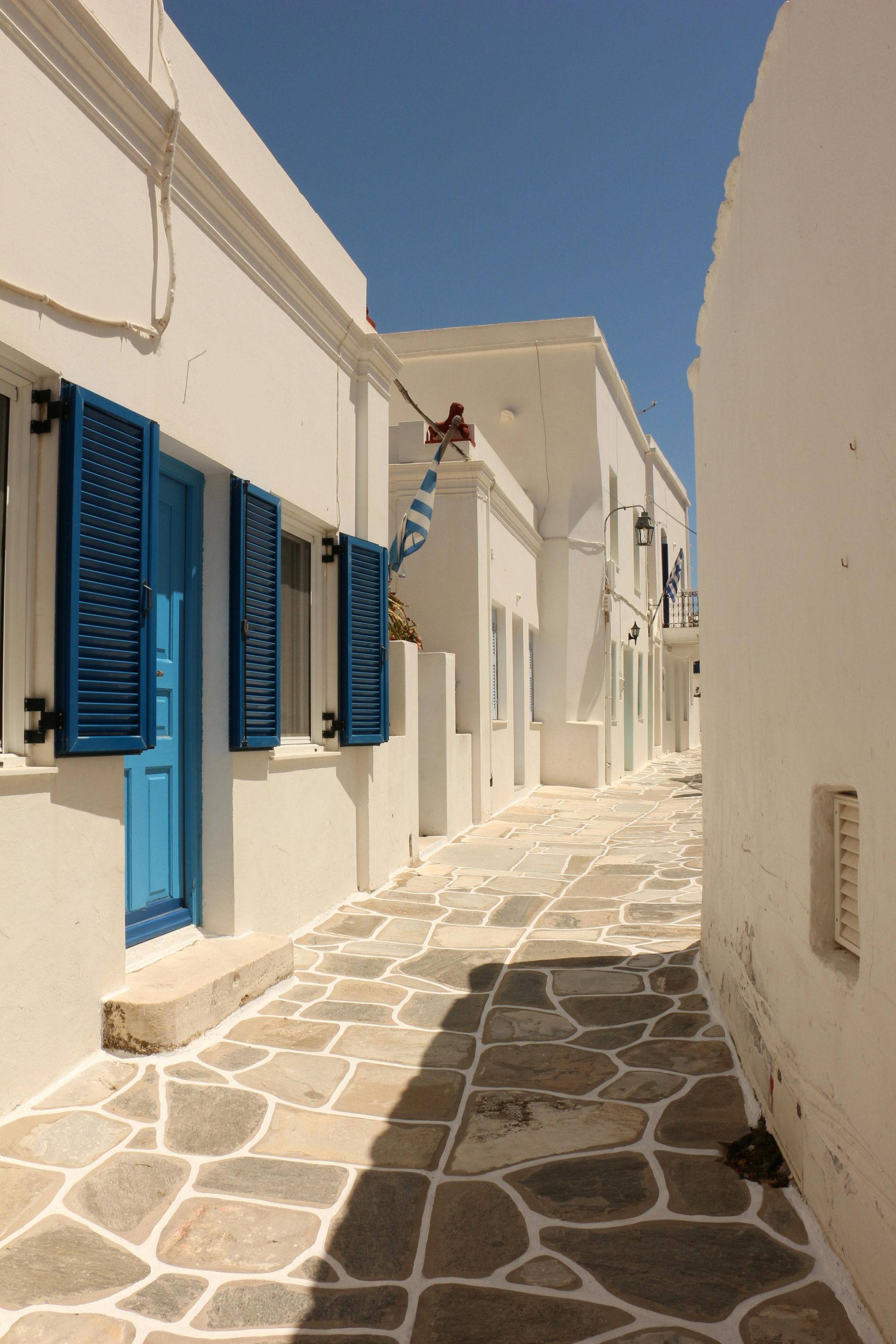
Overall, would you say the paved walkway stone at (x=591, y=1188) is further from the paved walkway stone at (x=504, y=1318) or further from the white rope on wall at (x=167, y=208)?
the white rope on wall at (x=167, y=208)

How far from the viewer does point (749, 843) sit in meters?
4.06

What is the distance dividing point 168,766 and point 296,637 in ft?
5.80

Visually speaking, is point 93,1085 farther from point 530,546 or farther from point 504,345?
point 504,345

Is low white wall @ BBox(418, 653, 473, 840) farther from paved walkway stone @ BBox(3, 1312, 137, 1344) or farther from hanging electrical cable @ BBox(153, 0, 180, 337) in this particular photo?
paved walkway stone @ BBox(3, 1312, 137, 1344)

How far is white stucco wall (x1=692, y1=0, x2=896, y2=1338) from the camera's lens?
2.29 meters

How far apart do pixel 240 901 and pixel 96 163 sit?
144 inches

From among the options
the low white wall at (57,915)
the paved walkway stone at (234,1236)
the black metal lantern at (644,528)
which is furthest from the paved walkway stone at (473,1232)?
the black metal lantern at (644,528)

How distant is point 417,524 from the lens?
1012 centimetres

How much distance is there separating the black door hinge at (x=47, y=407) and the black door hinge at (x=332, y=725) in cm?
337

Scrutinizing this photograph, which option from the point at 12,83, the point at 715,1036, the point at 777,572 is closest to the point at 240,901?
the point at 715,1036

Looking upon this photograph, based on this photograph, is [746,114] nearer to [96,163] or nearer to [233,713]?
[96,163]

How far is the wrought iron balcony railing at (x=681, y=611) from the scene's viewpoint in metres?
26.8

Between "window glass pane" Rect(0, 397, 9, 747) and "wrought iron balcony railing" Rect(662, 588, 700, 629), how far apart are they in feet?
77.3

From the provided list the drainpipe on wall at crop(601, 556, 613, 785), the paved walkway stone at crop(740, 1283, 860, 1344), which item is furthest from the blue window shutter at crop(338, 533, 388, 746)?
the drainpipe on wall at crop(601, 556, 613, 785)
